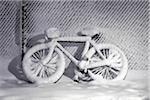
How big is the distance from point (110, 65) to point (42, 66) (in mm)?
773

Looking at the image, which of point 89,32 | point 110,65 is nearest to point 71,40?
point 89,32

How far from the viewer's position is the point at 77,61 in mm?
3416

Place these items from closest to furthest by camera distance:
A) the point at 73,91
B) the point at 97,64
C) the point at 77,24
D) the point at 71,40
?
the point at 73,91 < the point at 97,64 < the point at 71,40 < the point at 77,24

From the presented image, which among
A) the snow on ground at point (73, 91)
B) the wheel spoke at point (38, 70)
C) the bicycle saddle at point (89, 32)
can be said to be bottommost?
the snow on ground at point (73, 91)

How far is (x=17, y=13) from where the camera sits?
3701 mm

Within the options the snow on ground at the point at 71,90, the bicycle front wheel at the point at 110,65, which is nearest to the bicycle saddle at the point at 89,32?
the bicycle front wheel at the point at 110,65

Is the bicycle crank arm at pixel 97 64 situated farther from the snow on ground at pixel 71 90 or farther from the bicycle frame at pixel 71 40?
the snow on ground at pixel 71 90

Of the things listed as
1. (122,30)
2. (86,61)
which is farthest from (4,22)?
(122,30)

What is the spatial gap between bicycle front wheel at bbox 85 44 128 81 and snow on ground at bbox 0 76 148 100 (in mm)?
115

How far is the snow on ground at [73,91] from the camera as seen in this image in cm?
273

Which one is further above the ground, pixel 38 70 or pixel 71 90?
pixel 38 70

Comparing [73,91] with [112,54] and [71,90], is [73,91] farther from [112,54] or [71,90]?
[112,54]

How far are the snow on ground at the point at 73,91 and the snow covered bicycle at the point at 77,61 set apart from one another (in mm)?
125

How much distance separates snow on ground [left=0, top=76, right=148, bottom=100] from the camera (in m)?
2.73
